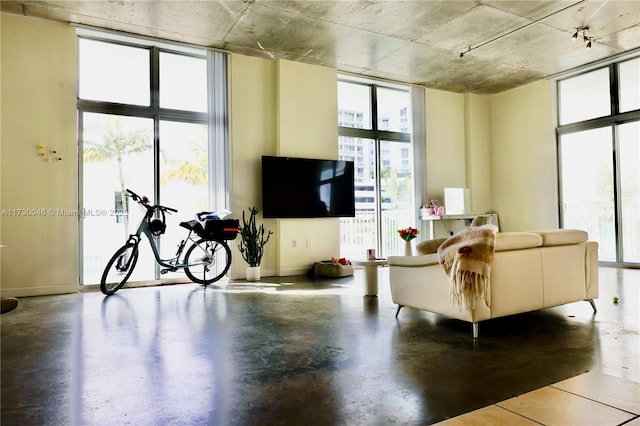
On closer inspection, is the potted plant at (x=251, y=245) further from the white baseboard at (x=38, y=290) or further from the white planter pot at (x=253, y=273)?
the white baseboard at (x=38, y=290)

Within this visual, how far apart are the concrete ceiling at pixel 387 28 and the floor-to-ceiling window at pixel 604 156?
543mm

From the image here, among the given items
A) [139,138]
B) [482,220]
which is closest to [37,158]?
[139,138]

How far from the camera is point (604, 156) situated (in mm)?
7230

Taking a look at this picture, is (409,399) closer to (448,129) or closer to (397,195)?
(397,195)

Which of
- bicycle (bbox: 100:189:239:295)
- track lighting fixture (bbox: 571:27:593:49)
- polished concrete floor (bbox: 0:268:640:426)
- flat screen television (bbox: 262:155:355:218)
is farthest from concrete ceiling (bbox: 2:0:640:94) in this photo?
polished concrete floor (bbox: 0:268:640:426)

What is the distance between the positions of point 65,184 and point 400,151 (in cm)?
564

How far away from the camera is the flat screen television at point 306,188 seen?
20.9 ft

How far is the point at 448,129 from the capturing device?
8.56 metres

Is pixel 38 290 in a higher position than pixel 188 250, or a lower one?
lower

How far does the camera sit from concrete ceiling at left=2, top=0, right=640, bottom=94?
16.4 feet

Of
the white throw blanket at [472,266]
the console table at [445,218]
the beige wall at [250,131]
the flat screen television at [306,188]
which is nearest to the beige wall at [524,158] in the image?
the console table at [445,218]

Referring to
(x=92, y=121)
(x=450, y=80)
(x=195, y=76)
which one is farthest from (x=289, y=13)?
(x=450, y=80)

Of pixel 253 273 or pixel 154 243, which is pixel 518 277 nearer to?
pixel 253 273

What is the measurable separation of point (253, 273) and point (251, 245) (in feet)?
1.35
